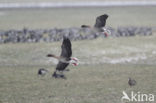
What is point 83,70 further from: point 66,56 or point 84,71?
point 66,56

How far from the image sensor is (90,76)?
23281 millimetres

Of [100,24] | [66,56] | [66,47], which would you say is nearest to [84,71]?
[100,24]

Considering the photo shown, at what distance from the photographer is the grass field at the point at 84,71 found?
18719mm

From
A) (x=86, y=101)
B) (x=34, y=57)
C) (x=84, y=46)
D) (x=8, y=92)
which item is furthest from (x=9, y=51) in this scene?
(x=86, y=101)

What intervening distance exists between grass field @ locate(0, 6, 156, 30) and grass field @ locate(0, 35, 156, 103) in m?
13.9

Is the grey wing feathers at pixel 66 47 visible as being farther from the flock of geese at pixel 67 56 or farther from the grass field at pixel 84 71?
the grass field at pixel 84 71

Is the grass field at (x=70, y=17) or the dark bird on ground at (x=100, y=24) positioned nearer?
the dark bird on ground at (x=100, y=24)

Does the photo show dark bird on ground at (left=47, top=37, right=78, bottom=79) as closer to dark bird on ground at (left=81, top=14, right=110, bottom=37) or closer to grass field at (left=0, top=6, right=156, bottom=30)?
dark bird on ground at (left=81, top=14, right=110, bottom=37)

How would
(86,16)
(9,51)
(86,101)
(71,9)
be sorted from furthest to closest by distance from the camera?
(71,9) < (86,16) < (9,51) < (86,101)

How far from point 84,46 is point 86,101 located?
16199 millimetres

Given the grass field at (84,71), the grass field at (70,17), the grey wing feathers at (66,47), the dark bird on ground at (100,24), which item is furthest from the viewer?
the grass field at (70,17)

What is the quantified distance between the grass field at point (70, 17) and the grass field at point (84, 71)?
1391 centimetres

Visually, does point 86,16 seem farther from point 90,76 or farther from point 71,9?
point 90,76

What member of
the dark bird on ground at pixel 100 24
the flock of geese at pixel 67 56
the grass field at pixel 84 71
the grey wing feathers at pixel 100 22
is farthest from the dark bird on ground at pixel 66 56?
the grey wing feathers at pixel 100 22
